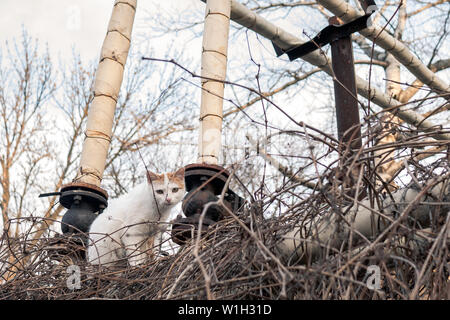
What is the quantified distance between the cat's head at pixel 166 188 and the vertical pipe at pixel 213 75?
0.45 metres

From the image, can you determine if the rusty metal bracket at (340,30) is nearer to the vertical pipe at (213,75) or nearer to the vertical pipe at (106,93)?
the vertical pipe at (213,75)

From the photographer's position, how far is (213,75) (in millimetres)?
2666

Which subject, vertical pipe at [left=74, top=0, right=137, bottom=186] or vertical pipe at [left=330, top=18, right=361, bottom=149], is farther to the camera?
vertical pipe at [left=74, top=0, right=137, bottom=186]

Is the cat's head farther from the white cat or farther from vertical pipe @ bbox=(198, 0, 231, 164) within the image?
vertical pipe @ bbox=(198, 0, 231, 164)

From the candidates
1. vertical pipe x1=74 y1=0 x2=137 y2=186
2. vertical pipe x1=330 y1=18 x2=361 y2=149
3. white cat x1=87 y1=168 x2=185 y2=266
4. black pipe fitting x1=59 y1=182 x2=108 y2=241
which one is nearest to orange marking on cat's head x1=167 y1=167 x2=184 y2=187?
white cat x1=87 y1=168 x2=185 y2=266

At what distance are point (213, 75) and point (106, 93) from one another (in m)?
0.64

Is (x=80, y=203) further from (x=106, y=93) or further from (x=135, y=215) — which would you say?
(x=106, y=93)

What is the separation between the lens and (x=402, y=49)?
4.45 meters

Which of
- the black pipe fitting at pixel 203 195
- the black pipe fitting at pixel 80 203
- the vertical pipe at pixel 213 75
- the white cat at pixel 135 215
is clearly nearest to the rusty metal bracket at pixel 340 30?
the vertical pipe at pixel 213 75

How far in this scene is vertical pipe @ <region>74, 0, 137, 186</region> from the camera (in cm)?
261

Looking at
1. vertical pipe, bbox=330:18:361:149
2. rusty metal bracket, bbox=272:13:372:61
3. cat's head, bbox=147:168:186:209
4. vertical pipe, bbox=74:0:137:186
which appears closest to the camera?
vertical pipe, bbox=330:18:361:149

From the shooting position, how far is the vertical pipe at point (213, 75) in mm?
2537

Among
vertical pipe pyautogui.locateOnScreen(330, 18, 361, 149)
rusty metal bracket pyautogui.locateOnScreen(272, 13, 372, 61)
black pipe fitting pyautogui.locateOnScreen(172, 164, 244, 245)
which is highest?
rusty metal bracket pyautogui.locateOnScreen(272, 13, 372, 61)

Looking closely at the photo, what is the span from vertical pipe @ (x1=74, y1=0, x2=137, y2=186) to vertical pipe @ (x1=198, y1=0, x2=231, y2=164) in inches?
20.3
